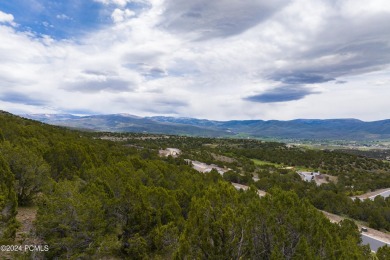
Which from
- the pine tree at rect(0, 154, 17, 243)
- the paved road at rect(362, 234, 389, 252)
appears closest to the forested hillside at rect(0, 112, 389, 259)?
the pine tree at rect(0, 154, 17, 243)

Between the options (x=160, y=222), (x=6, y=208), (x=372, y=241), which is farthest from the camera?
(x=372, y=241)

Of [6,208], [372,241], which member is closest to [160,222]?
[6,208]

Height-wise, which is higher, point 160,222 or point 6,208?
point 6,208

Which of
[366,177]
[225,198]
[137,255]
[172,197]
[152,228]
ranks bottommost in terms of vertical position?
[366,177]

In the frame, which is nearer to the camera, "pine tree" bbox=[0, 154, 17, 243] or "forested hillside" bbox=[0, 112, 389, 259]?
"forested hillside" bbox=[0, 112, 389, 259]

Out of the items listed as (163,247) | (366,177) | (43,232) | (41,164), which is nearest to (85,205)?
(43,232)

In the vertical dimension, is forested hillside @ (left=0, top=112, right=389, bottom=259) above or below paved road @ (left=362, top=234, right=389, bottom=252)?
above

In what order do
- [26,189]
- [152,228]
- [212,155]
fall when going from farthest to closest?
1. [212,155]
2. [26,189]
3. [152,228]

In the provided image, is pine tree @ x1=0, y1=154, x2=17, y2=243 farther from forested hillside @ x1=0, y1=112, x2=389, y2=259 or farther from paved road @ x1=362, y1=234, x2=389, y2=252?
paved road @ x1=362, y1=234, x2=389, y2=252

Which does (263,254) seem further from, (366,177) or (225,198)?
(366,177)

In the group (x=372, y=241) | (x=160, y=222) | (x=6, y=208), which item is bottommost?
(x=372, y=241)

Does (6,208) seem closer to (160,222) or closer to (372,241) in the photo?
(160,222)
